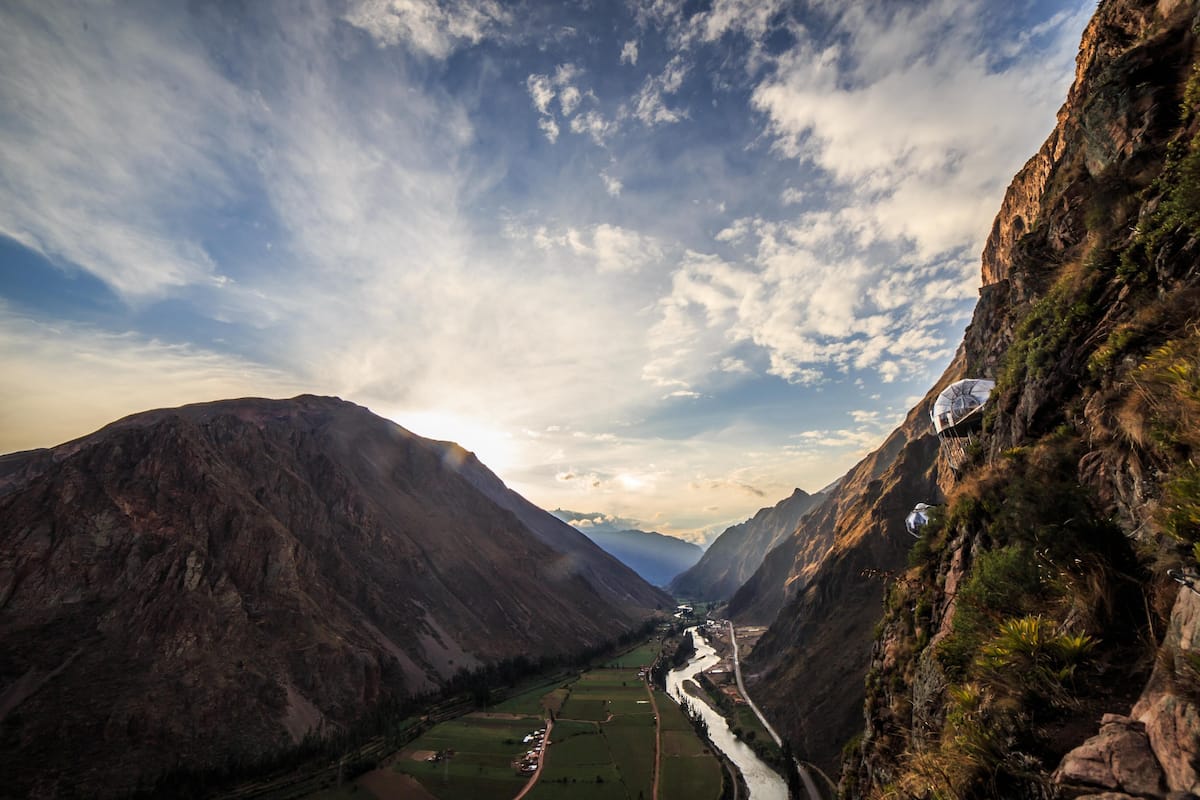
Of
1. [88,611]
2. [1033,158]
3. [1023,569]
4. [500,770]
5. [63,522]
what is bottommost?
[500,770]

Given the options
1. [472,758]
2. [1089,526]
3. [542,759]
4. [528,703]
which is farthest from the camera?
[528,703]

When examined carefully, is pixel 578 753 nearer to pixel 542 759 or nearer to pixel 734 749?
→ pixel 542 759

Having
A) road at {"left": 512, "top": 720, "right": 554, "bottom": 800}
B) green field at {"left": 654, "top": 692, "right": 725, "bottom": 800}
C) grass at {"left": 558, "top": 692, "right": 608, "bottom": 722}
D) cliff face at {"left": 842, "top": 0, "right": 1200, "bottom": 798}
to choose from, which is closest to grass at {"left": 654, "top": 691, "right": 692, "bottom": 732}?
green field at {"left": 654, "top": 692, "right": 725, "bottom": 800}

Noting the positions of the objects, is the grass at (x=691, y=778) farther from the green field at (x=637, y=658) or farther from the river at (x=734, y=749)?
the green field at (x=637, y=658)

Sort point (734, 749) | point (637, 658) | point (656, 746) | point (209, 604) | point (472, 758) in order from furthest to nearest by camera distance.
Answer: point (637, 658) < point (656, 746) < point (209, 604) < point (734, 749) < point (472, 758)

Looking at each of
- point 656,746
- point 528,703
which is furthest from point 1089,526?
point 528,703

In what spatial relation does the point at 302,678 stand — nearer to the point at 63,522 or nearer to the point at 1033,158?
the point at 63,522

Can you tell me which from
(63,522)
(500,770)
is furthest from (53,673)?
(500,770)
